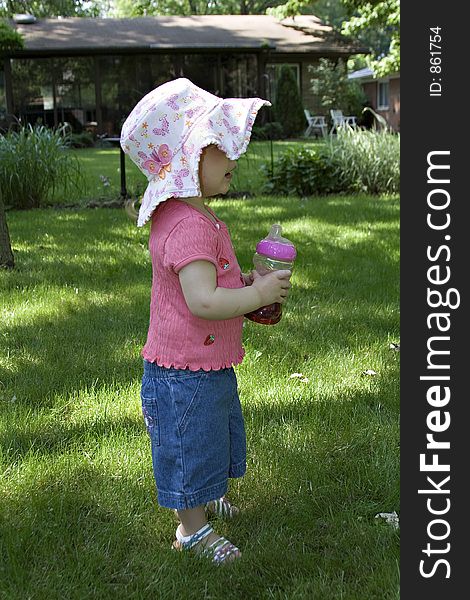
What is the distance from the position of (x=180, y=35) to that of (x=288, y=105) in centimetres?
425

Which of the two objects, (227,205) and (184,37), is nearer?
(227,205)

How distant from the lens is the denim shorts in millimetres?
2330

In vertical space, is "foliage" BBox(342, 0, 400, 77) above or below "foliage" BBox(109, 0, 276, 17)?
below

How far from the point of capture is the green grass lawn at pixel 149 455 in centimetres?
229

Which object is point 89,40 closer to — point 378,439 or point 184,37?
point 184,37

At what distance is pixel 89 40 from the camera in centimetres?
2528

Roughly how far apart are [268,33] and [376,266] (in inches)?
913

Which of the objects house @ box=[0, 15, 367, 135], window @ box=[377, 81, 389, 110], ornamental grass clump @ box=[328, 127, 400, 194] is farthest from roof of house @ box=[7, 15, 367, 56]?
ornamental grass clump @ box=[328, 127, 400, 194]

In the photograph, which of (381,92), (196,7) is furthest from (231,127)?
(196,7)

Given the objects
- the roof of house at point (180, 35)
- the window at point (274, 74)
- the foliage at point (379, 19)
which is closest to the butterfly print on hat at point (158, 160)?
the foliage at point (379, 19)

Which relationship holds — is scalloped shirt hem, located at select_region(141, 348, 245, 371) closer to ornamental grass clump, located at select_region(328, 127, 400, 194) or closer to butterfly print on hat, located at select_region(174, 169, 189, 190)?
butterfly print on hat, located at select_region(174, 169, 189, 190)

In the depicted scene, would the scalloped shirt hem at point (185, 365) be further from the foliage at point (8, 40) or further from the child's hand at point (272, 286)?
the foliage at point (8, 40)

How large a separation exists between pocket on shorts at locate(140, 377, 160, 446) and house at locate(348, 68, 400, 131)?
93.3 ft

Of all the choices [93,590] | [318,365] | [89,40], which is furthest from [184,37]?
[93,590]
